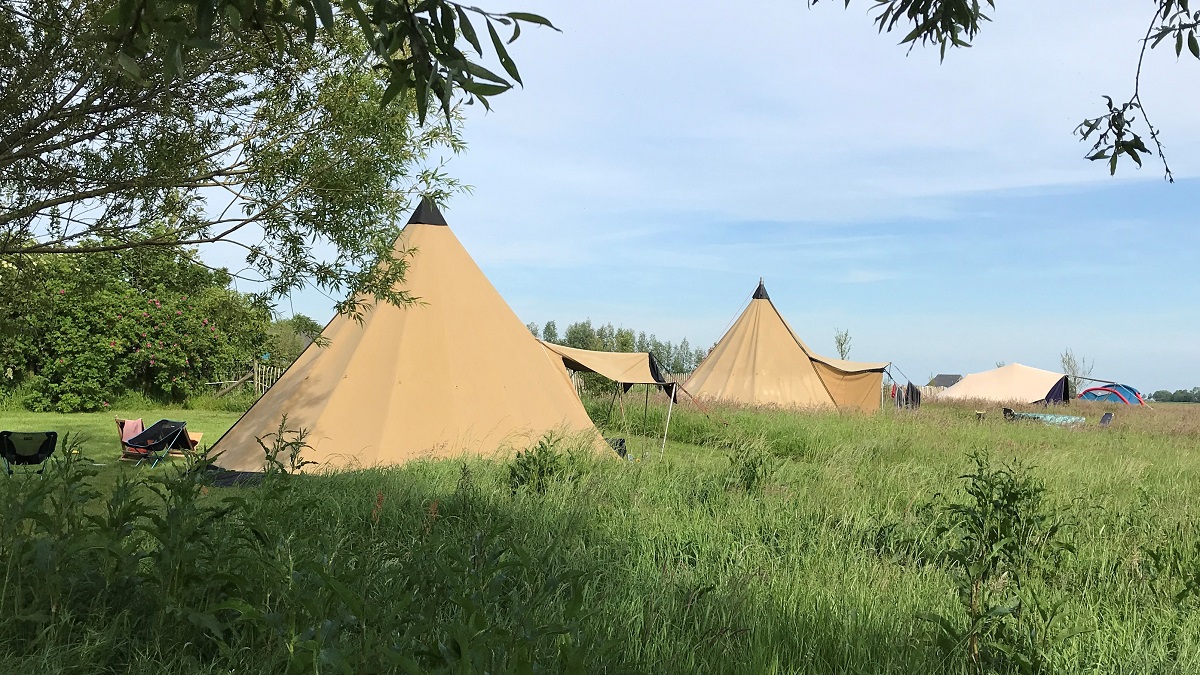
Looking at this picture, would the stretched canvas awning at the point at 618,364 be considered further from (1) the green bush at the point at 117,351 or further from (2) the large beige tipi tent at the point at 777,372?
(2) the large beige tipi tent at the point at 777,372

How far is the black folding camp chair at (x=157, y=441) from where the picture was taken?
9820mm

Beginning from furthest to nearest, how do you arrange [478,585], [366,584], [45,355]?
[45,355]
[366,584]
[478,585]

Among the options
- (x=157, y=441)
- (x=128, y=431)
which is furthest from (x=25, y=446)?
(x=128, y=431)

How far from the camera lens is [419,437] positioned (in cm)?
914

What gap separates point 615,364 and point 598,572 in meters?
7.29

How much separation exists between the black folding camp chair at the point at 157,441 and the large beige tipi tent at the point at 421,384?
734 mm

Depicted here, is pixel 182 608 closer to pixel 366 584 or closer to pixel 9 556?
pixel 366 584

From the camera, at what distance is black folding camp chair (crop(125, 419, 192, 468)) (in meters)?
9.82

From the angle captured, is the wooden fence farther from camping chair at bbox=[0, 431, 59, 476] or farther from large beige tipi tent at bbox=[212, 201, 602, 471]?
camping chair at bbox=[0, 431, 59, 476]

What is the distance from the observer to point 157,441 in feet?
32.3

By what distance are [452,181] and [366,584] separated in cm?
545

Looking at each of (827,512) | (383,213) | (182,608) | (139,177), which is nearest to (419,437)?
A: (383,213)

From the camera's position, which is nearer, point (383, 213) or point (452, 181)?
point (383, 213)

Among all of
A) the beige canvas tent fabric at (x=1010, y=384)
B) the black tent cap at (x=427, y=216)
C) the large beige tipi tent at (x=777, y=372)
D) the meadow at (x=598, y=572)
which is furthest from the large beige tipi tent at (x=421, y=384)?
the beige canvas tent fabric at (x=1010, y=384)
